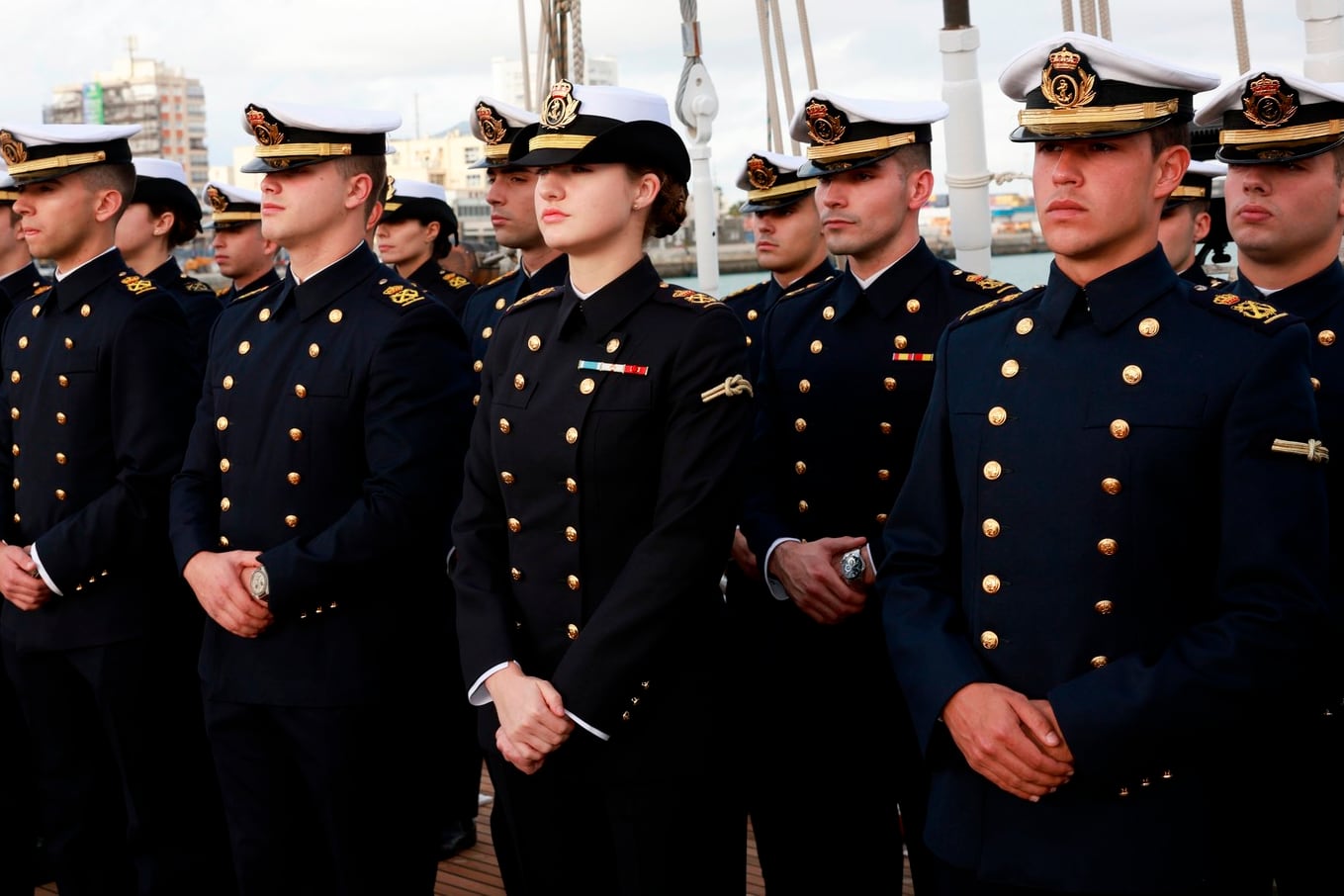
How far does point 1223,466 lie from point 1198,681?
1.05 feet

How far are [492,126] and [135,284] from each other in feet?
4.91

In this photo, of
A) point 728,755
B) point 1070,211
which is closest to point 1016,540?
point 1070,211

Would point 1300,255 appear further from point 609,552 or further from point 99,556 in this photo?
point 99,556

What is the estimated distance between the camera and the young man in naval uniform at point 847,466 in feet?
11.2

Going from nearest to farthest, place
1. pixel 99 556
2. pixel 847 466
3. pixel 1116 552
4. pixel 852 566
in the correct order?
pixel 1116 552 < pixel 852 566 < pixel 847 466 < pixel 99 556

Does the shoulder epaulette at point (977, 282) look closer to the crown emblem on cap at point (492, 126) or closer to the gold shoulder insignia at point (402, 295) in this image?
the gold shoulder insignia at point (402, 295)

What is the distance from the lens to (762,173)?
216 inches

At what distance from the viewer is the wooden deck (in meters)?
4.27

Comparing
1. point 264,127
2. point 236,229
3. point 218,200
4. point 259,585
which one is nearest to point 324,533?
point 259,585

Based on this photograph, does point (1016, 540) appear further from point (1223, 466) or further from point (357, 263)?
point (357, 263)

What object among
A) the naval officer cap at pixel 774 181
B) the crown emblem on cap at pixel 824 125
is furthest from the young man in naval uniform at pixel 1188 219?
the naval officer cap at pixel 774 181

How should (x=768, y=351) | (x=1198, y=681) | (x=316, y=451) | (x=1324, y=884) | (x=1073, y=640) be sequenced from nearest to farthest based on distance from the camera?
1. (x=1198, y=681)
2. (x=1073, y=640)
3. (x=1324, y=884)
4. (x=316, y=451)
5. (x=768, y=351)

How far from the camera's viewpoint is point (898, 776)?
11.3 feet

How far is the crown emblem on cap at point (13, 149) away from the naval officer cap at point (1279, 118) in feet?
10.0
